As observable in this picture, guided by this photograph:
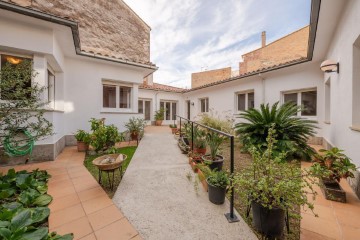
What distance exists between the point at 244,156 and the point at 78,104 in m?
6.01

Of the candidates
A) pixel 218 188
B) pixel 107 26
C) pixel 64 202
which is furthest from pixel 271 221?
pixel 107 26

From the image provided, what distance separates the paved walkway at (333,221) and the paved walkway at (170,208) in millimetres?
730

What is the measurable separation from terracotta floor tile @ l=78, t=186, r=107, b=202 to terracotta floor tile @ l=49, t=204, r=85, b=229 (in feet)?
0.69

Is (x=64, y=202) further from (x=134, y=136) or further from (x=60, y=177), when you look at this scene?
(x=134, y=136)

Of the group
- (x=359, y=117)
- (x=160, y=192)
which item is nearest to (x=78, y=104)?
(x=160, y=192)

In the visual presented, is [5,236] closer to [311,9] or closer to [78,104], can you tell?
[78,104]

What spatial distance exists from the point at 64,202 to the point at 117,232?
114cm

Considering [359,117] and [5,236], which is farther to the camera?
[359,117]

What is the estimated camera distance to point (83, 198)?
95.6 inches

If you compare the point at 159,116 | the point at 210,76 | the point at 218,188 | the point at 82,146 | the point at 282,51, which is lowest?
the point at 218,188

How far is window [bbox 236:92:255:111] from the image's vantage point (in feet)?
27.9

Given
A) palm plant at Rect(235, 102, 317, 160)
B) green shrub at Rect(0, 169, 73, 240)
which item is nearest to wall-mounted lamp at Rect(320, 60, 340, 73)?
palm plant at Rect(235, 102, 317, 160)

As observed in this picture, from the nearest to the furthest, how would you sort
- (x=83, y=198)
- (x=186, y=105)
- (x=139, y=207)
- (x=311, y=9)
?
(x=139, y=207)
(x=83, y=198)
(x=311, y=9)
(x=186, y=105)

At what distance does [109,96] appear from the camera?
666 centimetres
